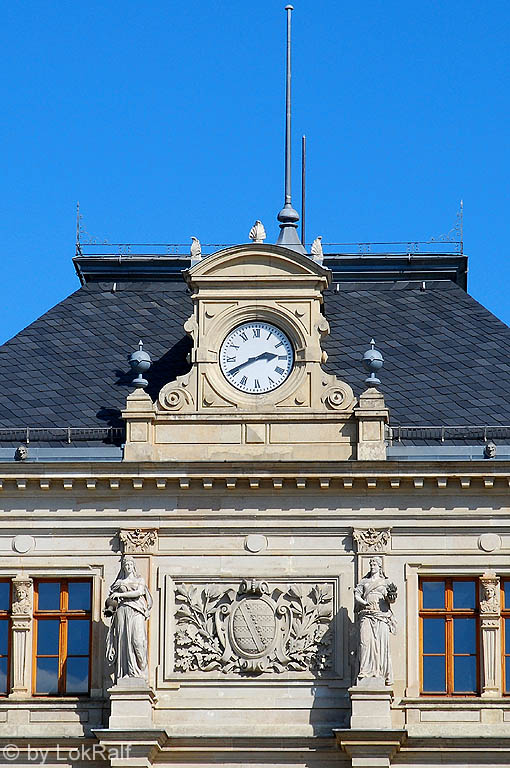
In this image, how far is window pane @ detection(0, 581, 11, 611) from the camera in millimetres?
43188

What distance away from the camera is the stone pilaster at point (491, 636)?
139ft

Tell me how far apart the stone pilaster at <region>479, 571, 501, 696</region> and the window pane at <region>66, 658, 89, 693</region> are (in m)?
7.20

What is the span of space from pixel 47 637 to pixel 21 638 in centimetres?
50

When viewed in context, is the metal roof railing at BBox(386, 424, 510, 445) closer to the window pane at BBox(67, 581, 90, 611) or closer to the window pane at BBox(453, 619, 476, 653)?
the window pane at BBox(453, 619, 476, 653)

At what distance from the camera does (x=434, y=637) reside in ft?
140

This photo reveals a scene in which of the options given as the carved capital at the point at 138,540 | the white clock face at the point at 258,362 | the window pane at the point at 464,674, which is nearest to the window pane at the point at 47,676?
the carved capital at the point at 138,540

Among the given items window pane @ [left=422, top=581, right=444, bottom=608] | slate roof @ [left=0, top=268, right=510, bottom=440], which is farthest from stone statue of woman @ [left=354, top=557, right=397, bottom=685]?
slate roof @ [left=0, top=268, right=510, bottom=440]

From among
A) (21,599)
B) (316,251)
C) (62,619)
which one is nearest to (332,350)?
(316,251)

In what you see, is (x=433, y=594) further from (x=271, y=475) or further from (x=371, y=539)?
(x=271, y=475)

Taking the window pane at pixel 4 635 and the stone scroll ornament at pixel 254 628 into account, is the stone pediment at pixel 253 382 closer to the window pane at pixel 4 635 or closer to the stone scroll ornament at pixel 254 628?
the stone scroll ornament at pixel 254 628

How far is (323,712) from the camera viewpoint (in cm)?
4228

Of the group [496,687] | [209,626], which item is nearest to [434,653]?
[496,687]

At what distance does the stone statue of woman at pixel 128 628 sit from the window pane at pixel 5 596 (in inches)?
82.4

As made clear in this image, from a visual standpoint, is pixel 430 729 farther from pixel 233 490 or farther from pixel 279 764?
pixel 233 490
